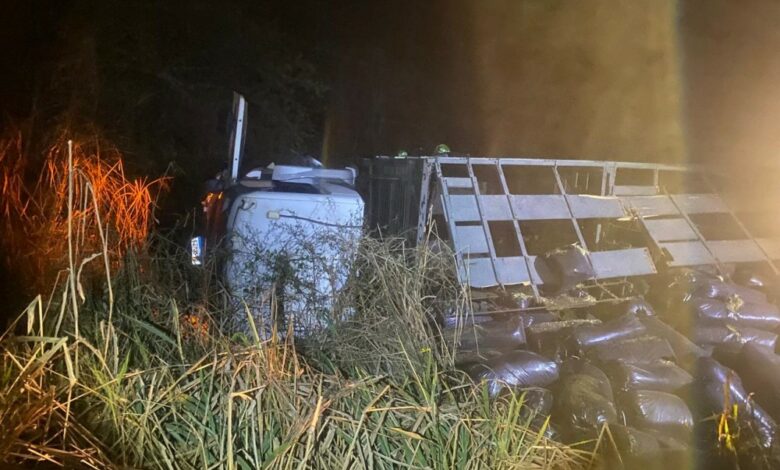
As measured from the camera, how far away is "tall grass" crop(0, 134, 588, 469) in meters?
2.42

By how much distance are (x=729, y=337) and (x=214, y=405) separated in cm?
493

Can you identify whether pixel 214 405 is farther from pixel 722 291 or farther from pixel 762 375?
pixel 722 291

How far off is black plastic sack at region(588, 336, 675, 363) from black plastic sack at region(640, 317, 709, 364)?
0.13m

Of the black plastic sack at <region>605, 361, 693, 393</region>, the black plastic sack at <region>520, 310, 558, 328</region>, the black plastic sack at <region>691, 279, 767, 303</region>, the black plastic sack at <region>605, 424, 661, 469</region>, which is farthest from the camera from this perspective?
the black plastic sack at <region>691, 279, 767, 303</region>

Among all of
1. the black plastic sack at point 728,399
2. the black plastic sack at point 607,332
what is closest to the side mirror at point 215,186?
the black plastic sack at point 607,332

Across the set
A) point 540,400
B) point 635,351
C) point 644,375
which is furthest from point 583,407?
point 635,351

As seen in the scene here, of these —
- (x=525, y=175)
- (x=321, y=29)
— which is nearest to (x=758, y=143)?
(x=525, y=175)

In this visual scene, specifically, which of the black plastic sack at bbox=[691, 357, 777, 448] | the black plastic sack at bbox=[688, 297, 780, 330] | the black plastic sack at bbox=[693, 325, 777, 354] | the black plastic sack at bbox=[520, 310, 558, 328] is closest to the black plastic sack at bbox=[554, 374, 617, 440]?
the black plastic sack at bbox=[691, 357, 777, 448]

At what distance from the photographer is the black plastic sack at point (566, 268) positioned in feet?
20.3

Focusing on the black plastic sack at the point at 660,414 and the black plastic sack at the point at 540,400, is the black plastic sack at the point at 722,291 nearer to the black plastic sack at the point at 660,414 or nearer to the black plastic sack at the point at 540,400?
the black plastic sack at the point at 660,414

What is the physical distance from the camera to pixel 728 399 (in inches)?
185

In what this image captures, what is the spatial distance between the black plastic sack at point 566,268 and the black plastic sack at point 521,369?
145 cm

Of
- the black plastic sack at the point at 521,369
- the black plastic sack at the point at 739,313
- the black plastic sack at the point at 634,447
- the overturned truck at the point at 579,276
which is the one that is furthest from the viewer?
the black plastic sack at the point at 739,313

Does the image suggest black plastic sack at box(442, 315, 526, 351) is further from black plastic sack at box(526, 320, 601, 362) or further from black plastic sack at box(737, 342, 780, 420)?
black plastic sack at box(737, 342, 780, 420)
